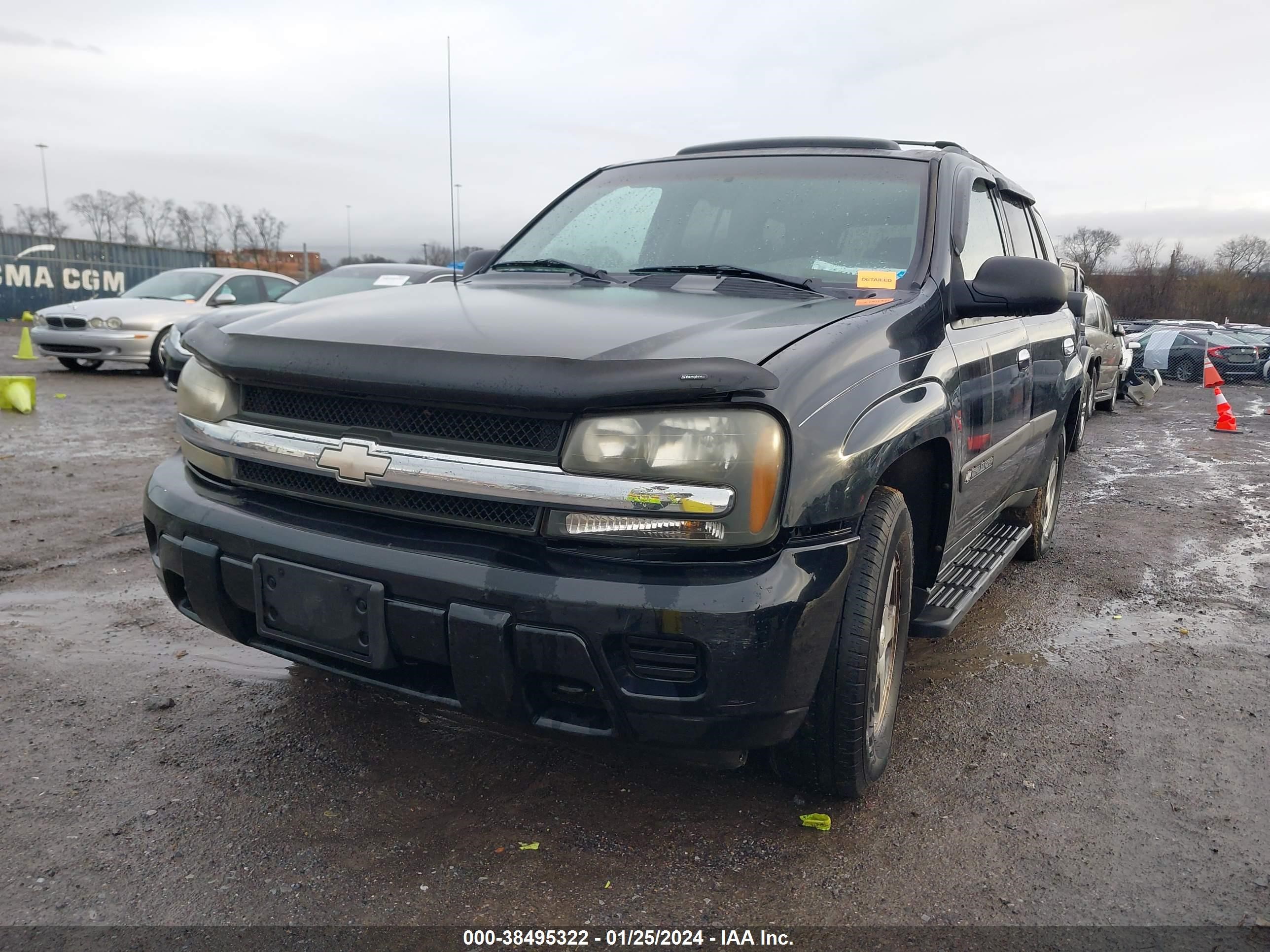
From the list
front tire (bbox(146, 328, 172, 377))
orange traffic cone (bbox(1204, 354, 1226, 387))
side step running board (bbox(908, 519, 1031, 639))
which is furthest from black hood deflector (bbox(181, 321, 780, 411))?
orange traffic cone (bbox(1204, 354, 1226, 387))

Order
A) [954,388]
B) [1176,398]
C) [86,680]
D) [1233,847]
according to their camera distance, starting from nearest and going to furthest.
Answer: [1233,847] < [954,388] < [86,680] < [1176,398]

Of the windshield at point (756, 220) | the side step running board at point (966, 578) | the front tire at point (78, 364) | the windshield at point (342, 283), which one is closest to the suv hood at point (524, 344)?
the windshield at point (756, 220)

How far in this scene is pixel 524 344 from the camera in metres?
2.14

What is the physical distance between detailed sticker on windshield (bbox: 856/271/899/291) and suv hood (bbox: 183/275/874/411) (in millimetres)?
191

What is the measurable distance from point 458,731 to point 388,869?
70 centimetres

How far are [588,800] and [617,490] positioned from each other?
1.02 m

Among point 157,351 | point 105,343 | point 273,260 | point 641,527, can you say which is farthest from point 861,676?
point 273,260

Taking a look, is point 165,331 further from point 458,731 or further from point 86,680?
point 458,731

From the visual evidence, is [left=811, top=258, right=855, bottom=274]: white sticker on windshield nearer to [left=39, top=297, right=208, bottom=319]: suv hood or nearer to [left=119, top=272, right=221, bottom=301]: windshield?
[left=39, top=297, right=208, bottom=319]: suv hood

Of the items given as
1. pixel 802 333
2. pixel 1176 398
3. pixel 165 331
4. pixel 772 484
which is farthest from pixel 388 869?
pixel 1176 398

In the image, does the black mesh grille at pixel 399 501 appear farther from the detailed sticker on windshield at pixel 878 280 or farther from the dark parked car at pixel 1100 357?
the dark parked car at pixel 1100 357

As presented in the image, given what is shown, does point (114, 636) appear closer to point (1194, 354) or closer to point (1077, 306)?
point (1077, 306)

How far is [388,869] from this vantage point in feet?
7.30

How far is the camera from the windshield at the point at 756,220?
3027 millimetres
